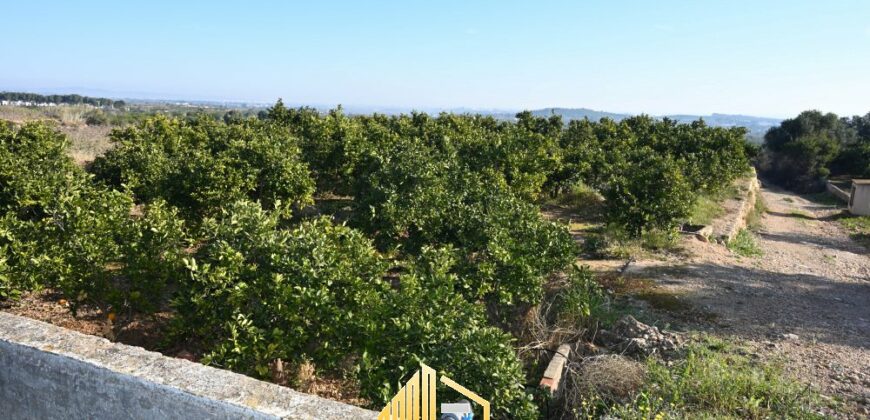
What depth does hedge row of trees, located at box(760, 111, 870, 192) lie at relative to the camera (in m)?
38.4

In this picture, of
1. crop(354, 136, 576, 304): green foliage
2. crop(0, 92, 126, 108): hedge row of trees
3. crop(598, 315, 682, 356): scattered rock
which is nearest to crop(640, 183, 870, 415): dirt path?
crop(598, 315, 682, 356): scattered rock

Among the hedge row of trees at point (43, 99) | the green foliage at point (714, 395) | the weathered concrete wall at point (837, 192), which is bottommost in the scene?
the weathered concrete wall at point (837, 192)

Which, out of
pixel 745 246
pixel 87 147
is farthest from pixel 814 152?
pixel 87 147

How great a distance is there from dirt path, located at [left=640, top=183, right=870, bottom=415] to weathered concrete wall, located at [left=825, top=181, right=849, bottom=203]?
1485cm

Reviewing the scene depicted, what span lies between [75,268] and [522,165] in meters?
10.6

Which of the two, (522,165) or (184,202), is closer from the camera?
(184,202)

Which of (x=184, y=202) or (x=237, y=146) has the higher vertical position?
(x=237, y=146)

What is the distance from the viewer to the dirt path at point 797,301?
21.9 ft

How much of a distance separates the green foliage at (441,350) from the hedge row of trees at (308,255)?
1cm

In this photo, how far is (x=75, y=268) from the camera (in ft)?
21.0

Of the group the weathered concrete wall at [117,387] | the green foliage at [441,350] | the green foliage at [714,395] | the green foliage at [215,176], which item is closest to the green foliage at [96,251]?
the green foliage at [215,176]

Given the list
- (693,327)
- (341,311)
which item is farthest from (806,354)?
(341,311)

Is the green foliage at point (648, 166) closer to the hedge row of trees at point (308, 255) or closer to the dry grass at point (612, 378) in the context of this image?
the hedge row of trees at point (308, 255)

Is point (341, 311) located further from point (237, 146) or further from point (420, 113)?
point (420, 113)
